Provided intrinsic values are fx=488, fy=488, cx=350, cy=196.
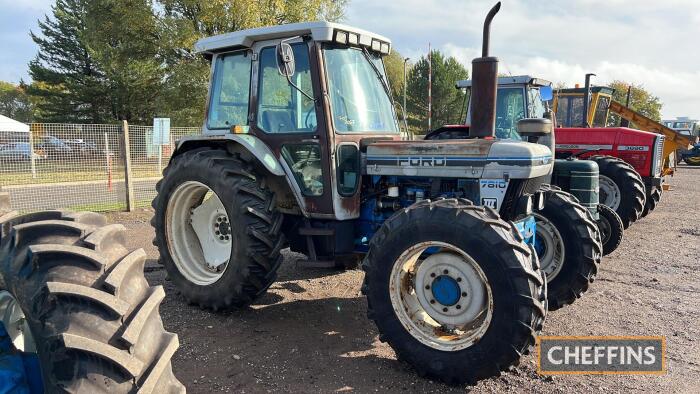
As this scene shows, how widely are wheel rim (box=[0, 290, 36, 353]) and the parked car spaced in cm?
766

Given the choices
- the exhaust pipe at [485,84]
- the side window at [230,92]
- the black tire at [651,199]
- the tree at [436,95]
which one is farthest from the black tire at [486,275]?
the tree at [436,95]

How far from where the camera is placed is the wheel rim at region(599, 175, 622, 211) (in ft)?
25.7

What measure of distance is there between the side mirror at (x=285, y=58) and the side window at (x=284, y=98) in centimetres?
37

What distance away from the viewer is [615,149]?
8.69 metres

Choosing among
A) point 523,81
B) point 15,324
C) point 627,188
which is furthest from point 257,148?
point 627,188

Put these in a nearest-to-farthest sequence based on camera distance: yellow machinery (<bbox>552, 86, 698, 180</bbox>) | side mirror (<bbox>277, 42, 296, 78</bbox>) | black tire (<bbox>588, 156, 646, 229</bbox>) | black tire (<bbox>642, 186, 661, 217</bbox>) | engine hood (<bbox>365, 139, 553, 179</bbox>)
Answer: engine hood (<bbox>365, 139, 553, 179</bbox>) < side mirror (<bbox>277, 42, 296, 78</bbox>) < black tire (<bbox>588, 156, 646, 229</bbox>) < black tire (<bbox>642, 186, 661, 217</bbox>) < yellow machinery (<bbox>552, 86, 698, 180</bbox>)

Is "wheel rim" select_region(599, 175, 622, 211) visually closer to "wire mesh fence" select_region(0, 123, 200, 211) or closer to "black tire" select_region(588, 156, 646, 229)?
"black tire" select_region(588, 156, 646, 229)

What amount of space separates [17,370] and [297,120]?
9.56 ft

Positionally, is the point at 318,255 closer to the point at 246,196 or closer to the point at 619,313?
the point at 246,196

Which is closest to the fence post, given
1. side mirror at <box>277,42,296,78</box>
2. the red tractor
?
side mirror at <box>277,42,296,78</box>

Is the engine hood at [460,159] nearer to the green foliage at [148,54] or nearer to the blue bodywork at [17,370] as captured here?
the blue bodywork at [17,370]

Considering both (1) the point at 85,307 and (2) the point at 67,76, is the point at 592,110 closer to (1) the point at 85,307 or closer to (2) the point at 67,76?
(1) the point at 85,307

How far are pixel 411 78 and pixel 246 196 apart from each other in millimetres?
37811

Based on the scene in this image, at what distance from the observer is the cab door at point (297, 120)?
409 centimetres
